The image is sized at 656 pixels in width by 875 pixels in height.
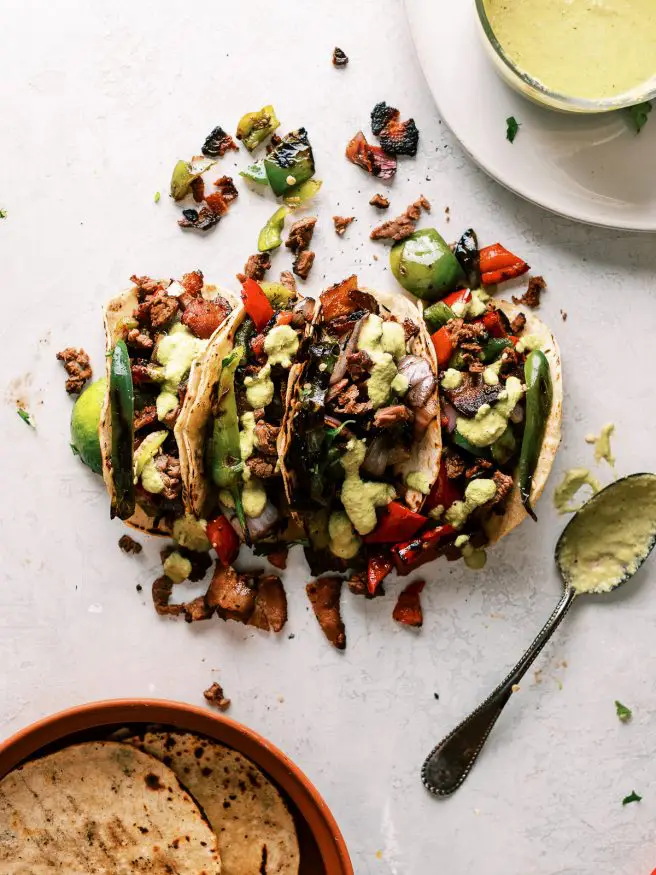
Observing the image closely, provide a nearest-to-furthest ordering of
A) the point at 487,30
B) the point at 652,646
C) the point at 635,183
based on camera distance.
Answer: the point at 487,30 < the point at 635,183 < the point at 652,646

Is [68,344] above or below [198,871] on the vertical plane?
above

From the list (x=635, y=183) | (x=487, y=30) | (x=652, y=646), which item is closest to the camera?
(x=487, y=30)

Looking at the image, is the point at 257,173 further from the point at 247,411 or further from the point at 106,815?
the point at 106,815

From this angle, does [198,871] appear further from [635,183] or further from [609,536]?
[635,183]

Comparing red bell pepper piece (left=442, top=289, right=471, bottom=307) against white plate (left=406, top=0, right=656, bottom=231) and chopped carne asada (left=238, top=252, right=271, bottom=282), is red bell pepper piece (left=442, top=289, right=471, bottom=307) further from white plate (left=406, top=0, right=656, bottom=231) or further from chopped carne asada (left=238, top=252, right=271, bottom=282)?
chopped carne asada (left=238, top=252, right=271, bottom=282)

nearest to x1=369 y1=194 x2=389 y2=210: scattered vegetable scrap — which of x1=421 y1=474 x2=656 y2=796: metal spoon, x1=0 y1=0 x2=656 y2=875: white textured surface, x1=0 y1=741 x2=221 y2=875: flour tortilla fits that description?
x1=0 y1=0 x2=656 y2=875: white textured surface

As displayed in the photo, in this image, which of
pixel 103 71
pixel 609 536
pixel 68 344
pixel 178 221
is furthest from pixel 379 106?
pixel 609 536

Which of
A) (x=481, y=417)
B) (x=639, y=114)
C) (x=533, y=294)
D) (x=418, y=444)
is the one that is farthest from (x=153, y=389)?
(x=639, y=114)
